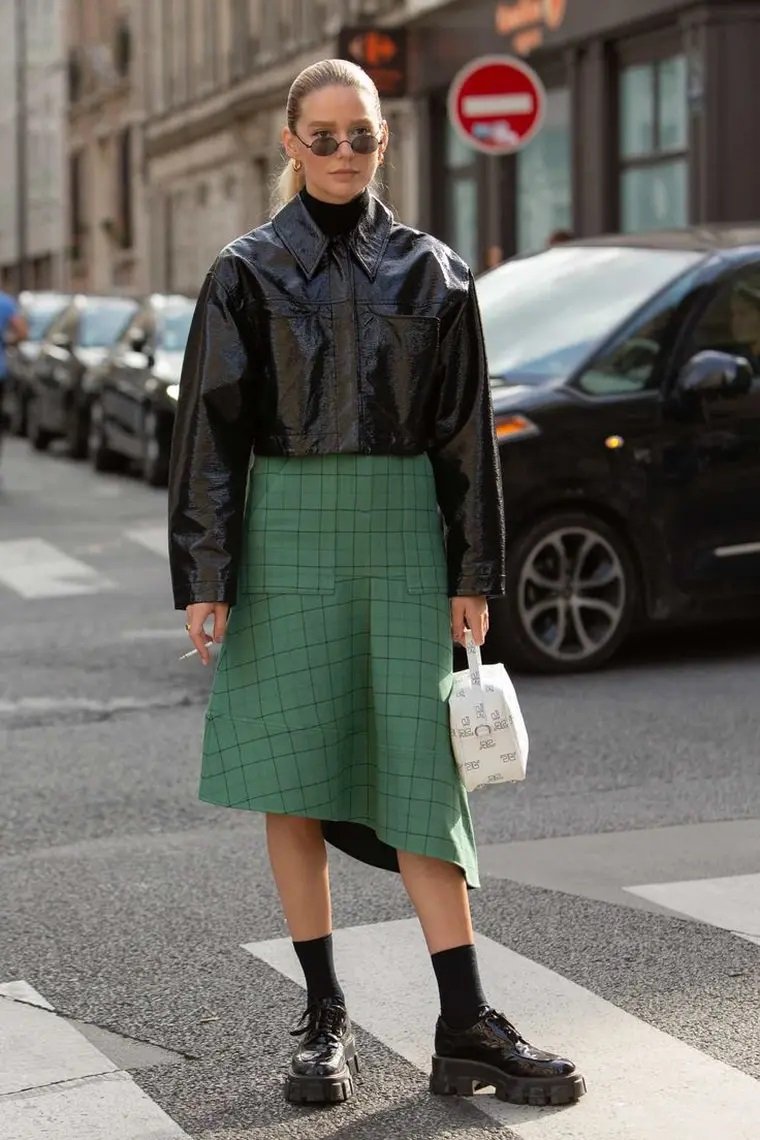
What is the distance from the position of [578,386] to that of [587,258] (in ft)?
3.70

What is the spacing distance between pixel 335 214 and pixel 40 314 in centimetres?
2704

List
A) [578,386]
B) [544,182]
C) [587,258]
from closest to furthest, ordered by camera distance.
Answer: [578,386]
[587,258]
[544,182]

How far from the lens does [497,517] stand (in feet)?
14.6

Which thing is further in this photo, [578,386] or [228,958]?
[578,386]

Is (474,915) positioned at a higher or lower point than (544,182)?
lower

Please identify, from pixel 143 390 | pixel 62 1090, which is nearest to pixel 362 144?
pixel 62 1090

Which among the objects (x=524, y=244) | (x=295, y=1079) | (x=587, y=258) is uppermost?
(x=524, y=244)

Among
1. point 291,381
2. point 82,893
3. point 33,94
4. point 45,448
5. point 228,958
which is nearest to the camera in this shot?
point 291,381

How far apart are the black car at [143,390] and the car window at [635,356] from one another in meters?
9.00

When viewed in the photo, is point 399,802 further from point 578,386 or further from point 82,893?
point 578,386

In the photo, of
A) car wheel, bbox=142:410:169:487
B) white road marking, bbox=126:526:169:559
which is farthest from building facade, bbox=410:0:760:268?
white road marking, bbox=126:526:169:559

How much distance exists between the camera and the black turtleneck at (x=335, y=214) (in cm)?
439

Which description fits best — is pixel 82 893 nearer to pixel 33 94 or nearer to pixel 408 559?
pixel 408 559

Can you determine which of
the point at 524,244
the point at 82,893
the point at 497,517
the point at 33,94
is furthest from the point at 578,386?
the point at 33,94
